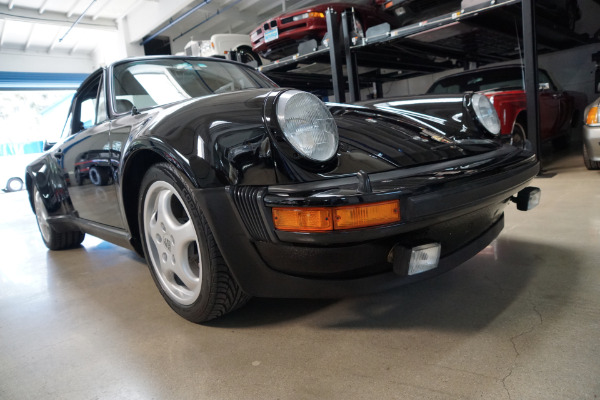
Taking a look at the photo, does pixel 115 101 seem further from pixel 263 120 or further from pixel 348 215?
pixel 348 215

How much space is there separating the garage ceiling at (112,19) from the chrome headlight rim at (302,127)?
7520mm

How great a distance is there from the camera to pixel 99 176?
197 cm

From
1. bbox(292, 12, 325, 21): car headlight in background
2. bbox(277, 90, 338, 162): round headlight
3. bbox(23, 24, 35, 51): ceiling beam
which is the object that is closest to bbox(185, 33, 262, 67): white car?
bbox(292, 12, 325, 21): car headlight in background

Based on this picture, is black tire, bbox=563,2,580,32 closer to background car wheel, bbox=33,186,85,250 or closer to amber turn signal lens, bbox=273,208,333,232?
amber turn signal lens, bbox=273,208,333,232

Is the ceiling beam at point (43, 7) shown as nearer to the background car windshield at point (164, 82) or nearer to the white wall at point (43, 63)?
the white wall at point (43, 63)

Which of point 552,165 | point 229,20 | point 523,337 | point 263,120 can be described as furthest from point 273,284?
point 229,20

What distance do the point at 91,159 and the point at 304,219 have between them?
1.50 meters

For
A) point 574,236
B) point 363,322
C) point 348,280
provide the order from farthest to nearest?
point 574,236 < point 363,322 < point 348,280

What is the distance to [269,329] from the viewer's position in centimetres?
142

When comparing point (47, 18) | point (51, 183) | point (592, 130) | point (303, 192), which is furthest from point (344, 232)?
point (47, 18)

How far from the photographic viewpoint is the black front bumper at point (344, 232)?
3.58ft

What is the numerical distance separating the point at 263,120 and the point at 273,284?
52 cm

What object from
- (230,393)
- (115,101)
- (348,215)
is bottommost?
(230,393)

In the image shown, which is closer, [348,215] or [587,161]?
[348,215]
